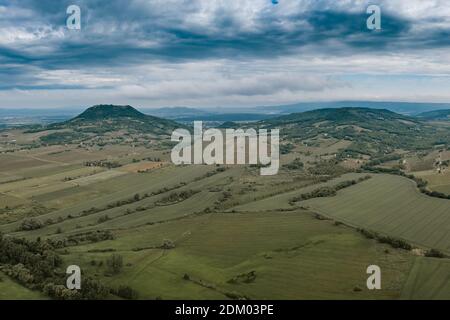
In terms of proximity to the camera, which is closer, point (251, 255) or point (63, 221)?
point (251, 255)

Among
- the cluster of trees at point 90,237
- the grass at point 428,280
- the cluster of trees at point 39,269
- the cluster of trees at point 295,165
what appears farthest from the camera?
the cluster of trees at point 295,165

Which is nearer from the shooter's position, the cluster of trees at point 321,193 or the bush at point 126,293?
the bush at point 126,293

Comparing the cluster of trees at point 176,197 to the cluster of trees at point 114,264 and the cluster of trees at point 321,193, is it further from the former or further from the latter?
the cluster of trees at point 114,264

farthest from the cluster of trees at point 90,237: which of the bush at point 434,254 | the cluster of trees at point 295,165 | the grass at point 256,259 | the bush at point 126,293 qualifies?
the cluster of trees at point 295,165

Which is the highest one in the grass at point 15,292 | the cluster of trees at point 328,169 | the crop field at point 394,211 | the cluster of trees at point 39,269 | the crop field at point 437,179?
the crop field at point 437,179

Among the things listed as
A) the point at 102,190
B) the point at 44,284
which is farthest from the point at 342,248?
the point at 102,190

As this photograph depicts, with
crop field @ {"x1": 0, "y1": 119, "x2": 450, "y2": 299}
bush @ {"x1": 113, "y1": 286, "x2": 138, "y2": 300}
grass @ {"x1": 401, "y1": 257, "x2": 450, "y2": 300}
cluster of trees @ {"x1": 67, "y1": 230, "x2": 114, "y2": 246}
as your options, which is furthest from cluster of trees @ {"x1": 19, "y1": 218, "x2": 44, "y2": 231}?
grass @ {"x1": 401, "y1": 257, "x2": 450, "y2": 300}

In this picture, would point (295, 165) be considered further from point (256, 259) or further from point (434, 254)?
point (434, 254)
